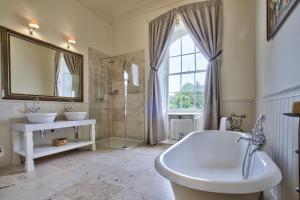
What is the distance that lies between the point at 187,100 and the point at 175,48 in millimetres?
1215

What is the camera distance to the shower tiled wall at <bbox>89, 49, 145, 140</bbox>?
379cm

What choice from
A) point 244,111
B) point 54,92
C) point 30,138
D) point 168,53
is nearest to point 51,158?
point 30,138

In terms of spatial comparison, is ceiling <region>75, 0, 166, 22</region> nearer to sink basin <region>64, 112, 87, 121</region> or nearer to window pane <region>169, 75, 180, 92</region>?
window pane <region>169, 75, 180, 92</region>

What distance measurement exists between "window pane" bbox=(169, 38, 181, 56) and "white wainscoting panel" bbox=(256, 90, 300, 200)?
250 centimetres

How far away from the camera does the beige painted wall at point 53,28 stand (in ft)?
7.59

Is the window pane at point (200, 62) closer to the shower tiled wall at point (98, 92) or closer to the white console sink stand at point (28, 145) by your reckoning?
the shower tiled wall at point (98, 92)

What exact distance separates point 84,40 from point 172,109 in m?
2.41

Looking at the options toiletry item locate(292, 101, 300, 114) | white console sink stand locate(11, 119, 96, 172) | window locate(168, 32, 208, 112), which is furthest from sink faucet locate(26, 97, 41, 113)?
toiletry item locate(292, 101, 300, 114)

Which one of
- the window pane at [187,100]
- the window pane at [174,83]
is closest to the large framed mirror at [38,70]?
the window pane at [174,83]

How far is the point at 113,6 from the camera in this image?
365 cm

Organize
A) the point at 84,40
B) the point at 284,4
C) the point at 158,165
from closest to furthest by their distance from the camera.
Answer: the point at 158,165 < the point at 284,4 < the point at 84,40

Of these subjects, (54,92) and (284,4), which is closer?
(284,4)

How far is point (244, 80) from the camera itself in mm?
2842

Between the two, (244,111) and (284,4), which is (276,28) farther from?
(244,111)
